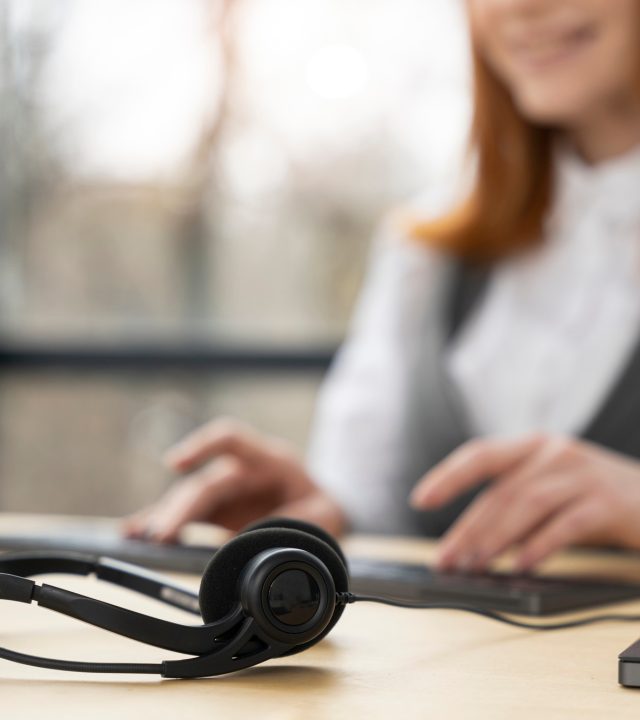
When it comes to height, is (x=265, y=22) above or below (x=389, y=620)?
above

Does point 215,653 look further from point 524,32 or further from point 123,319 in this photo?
point 123,319

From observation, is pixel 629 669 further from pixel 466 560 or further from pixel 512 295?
pixel 512 295

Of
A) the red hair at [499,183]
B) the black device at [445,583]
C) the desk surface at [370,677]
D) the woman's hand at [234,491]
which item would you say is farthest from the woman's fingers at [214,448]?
the red hair at [499,183]

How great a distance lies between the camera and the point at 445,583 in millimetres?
664

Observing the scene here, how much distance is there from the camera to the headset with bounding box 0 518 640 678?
1.41ft

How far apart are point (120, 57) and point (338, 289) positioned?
727 millimetres

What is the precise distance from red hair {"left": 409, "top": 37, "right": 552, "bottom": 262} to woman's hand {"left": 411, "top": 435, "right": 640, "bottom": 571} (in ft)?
1.95

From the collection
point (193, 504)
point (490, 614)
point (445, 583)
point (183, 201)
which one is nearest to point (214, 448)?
point (193, 504)

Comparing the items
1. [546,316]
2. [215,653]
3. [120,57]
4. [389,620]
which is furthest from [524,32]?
[120,57]

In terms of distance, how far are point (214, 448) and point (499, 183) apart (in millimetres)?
624

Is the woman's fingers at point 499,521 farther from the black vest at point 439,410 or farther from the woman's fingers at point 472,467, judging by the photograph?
the black vest at point 439,410

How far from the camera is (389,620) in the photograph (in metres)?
0.59

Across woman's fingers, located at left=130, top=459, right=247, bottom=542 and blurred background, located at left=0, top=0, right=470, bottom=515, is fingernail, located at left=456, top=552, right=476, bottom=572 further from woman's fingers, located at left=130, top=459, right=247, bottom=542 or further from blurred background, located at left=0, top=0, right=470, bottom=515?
blurred background, located at left=0, top=0, right=470, bottom=515

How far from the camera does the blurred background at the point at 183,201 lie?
97.8 inches
